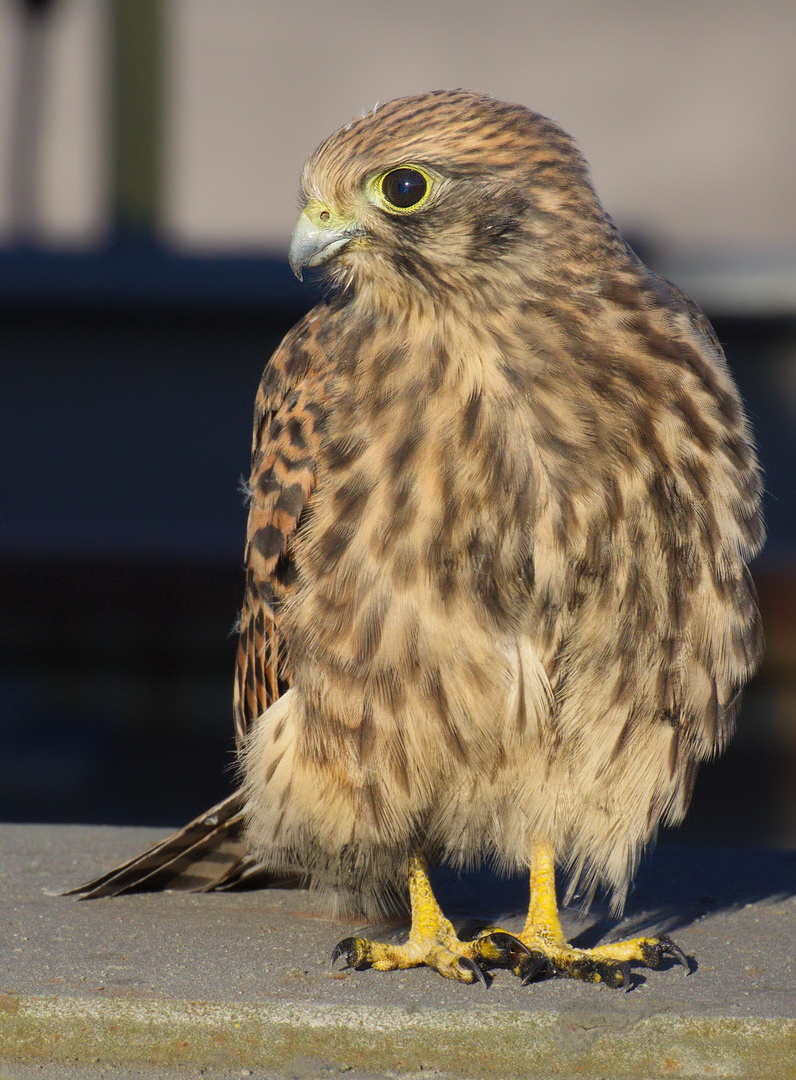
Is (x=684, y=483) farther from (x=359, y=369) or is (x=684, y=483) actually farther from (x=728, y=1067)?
(x=728, y=1067)

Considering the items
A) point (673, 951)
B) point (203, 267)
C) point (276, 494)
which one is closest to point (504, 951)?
point (673, 951)

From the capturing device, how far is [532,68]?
701 centimetres

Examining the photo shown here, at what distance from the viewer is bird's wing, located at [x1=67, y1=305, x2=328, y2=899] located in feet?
9.51

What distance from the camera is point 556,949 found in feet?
9.40

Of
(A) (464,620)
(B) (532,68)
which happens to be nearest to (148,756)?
(B) (532,68)

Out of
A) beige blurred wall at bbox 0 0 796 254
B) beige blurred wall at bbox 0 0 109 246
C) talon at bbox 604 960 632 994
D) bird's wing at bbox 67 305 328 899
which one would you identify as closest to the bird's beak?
bird's wing at bbox 67 305 328 899

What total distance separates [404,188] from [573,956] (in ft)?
5.10

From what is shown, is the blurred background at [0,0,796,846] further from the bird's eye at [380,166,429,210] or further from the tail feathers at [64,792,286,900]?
the bird's eye at [380,166,429,210]

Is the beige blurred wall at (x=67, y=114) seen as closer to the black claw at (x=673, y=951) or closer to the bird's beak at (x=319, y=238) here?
the bird's beak at (x=319, y=238)

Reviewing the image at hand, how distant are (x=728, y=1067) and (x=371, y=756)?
34.4 inches

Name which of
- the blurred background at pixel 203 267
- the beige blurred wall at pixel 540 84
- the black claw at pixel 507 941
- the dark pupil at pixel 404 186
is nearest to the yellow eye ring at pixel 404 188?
the dark pupil at pixel 404 186

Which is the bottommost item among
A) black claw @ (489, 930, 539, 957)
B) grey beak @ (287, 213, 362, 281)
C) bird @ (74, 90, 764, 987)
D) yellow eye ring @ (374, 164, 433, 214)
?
black claw @ (489, 930, 539, 957)

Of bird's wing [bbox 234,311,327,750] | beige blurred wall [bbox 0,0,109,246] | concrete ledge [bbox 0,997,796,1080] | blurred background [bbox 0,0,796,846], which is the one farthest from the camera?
beige blurred wall [bbox 0,0,109,246]

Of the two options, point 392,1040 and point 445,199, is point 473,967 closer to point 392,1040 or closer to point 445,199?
point 392,1040
